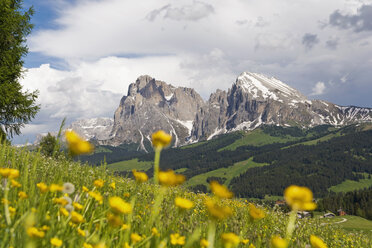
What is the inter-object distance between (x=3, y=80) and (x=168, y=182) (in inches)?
1049

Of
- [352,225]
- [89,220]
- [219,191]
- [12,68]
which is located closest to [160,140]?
[219,191]

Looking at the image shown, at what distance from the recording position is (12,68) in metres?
24.4

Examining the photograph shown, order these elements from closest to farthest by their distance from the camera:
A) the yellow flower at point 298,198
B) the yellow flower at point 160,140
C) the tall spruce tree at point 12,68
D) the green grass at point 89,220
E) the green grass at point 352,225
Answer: the yellow flower at point 298,198, the yellow flower at point 160,140, the green grass at point 89,220, the green grass at point 352,225, the tall spruce tree at point 12,68

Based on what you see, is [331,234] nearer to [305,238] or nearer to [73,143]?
[305,238]

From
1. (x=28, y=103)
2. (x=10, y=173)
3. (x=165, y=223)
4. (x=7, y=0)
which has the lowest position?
(x=165, y=223)

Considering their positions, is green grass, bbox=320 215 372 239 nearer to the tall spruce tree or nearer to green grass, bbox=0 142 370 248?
green grass, bbox=0 142 370 248

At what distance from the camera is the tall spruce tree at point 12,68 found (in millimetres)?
23453

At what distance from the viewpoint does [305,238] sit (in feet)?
30.1

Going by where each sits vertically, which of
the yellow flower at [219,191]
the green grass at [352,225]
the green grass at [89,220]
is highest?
the yellow flower at [219,191]

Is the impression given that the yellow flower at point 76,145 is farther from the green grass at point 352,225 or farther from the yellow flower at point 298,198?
the green grass at point 352,225

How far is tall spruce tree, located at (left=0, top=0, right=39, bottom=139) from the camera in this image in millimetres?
23453

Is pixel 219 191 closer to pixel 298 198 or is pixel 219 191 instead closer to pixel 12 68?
pixel 298 198

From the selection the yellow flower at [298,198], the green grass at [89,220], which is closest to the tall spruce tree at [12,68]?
the green grass at [89,220]

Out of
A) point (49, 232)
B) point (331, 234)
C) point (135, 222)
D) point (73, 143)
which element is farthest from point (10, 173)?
point (331, 234)
